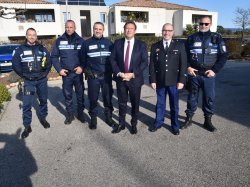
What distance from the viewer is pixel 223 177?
3379mm

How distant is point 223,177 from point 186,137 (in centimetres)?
136

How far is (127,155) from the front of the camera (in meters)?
4.11

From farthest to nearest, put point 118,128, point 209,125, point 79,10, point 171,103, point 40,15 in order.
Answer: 1. point 79,10
2. point 40,15
3. point 118,128
4. point 209,125
5. point 171,103

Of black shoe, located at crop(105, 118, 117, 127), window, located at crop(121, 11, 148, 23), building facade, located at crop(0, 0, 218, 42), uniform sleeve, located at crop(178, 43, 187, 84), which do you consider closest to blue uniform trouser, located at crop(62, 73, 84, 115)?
black shoe, located at crop(105, 118, 117, 127)

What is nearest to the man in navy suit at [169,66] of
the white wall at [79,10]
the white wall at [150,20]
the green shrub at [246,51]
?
the green shrub at [246,51]

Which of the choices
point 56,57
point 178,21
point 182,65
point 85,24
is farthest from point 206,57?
point 178,21

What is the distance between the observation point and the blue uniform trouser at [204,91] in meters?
4.80

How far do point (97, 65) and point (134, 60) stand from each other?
2.71 ft

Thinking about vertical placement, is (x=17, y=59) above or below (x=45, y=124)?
above

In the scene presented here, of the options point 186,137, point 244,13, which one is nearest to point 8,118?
point 186,137

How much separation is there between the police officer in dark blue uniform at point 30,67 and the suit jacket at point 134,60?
56.1 inches

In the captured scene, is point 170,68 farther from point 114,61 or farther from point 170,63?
point 114,61

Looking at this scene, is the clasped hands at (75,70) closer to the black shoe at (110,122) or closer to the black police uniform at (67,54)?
the black police uniform at (67,54)

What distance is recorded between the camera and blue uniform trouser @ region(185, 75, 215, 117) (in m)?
4.80
